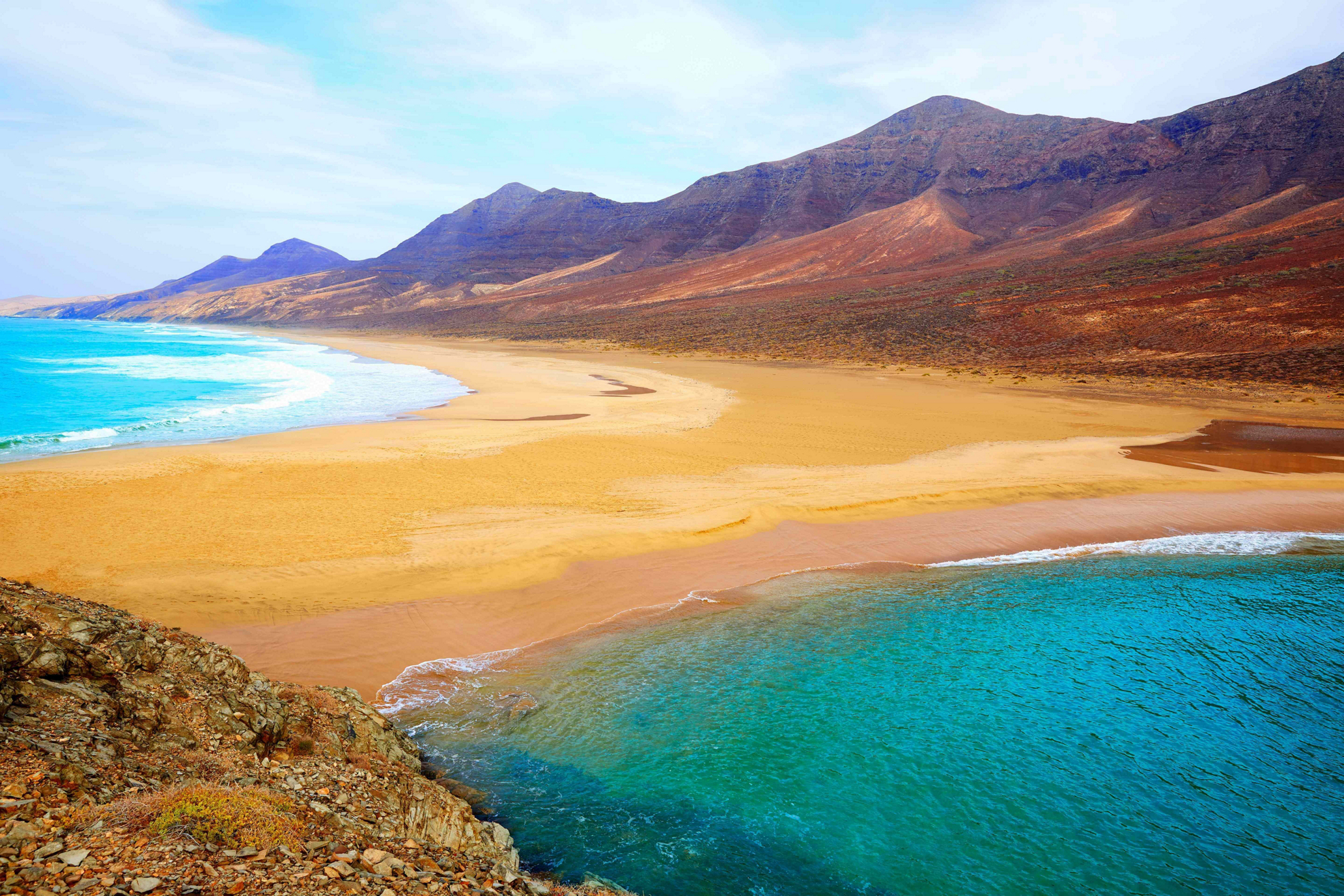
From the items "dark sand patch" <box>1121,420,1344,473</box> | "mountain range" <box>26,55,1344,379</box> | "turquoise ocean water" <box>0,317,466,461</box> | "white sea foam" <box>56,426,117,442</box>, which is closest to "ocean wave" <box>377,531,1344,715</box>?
"dark sand patch" <box>1121,420,1344,473</box>

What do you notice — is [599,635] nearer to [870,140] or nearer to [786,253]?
[786,253]

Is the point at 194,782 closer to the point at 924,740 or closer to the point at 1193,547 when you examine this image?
the point at 924,740

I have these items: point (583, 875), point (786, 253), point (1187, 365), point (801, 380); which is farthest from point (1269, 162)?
point (583, 875)

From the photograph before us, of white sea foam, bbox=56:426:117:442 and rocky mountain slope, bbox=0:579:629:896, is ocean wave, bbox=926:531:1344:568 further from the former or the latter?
white sea foam, bbox=56:426:117:442

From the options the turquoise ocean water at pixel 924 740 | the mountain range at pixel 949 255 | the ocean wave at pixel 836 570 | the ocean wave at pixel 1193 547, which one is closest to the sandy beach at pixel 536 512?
the ocean wave at pixel 836 570

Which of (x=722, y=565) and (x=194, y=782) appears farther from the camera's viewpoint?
(x=722, y=565)

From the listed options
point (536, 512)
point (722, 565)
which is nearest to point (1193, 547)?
point (722, 565)
